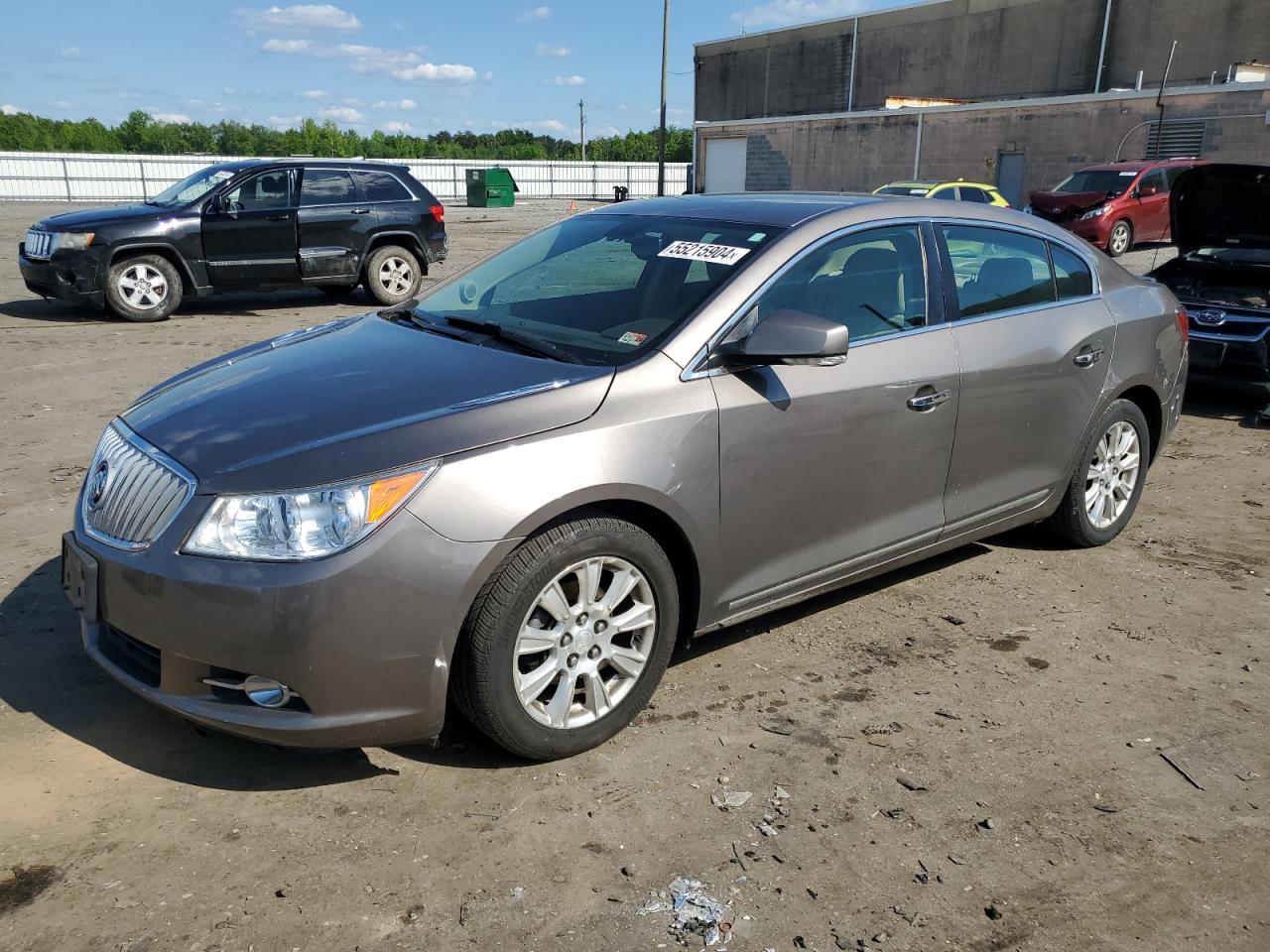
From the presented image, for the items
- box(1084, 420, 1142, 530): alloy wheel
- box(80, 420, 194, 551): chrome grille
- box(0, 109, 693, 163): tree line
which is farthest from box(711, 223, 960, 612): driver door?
box(0, 109, 693, 163): tree line

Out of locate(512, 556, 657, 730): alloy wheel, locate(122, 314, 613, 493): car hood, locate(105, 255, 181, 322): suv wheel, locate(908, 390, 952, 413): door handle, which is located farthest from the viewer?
locate(105, 255, 181, 322): suv wheel

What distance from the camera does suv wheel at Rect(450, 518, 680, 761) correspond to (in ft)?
9.71

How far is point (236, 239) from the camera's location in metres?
11.8

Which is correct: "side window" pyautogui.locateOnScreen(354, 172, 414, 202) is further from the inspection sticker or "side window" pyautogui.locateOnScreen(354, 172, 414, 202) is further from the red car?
the red car

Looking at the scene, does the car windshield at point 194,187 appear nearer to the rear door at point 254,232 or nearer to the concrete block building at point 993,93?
the rear door at point 254,232

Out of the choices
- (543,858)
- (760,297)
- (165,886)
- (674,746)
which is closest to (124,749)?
(165,886)

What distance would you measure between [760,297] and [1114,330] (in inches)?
86.5

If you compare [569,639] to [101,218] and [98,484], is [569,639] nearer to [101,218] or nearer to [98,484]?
[98,484]

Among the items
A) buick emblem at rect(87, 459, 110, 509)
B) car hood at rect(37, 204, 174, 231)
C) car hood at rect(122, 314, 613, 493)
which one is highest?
car hood at rect(37, 204, 174, 231)

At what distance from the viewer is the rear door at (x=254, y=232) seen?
11734mm

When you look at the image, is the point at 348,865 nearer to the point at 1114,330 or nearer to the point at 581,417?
the point at 581,417

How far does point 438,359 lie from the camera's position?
348cm

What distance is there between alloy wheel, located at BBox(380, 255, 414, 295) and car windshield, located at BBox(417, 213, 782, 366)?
8901 millimetres

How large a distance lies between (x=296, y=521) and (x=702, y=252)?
1833mm
